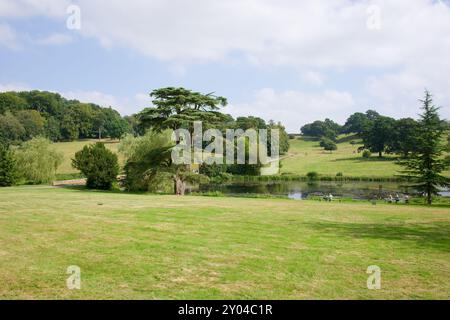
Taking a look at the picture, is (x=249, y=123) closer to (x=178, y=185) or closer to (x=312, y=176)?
(x=312, y=176)

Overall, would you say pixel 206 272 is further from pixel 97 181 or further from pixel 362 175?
pixel 362 175

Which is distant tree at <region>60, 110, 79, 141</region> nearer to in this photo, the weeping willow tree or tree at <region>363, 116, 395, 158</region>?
the weeping willow tree

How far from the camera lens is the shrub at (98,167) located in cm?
4103

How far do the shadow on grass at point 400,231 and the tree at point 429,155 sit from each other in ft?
68.3

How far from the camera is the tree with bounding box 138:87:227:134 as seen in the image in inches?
1416

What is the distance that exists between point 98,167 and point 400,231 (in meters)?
35.0

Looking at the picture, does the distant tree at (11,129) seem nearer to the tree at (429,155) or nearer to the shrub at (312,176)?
the shrub at (312,176)

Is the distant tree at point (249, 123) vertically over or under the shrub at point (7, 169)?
over

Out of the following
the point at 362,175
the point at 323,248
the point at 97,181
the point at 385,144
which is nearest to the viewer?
the point at 323,248

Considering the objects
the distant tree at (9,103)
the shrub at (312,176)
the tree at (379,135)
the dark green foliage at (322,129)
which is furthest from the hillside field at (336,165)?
the dark green foliage at (322,129)
